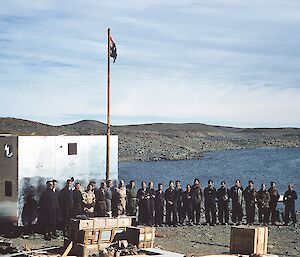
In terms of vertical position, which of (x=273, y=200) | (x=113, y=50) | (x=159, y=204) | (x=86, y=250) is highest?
(x=113, y=50)

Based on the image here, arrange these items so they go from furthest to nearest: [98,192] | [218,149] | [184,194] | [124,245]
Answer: [218,149], [184,194], [98,192], [124,245]

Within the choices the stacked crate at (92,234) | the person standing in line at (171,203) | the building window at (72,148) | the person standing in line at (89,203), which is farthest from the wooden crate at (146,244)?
the building window at (72,148)

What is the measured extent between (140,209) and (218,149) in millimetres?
123570

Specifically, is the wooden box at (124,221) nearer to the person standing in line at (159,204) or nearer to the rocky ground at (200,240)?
the rocky ground at (200,240)

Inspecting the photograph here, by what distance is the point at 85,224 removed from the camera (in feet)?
49.9

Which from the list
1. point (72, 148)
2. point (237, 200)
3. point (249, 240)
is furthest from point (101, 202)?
point (249, 240)

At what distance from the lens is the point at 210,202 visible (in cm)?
2097

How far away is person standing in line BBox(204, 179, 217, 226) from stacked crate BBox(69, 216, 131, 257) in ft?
18.8

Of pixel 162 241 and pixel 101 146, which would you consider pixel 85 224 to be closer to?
pixel 162 241

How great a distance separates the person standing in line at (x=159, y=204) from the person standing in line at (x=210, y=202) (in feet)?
4.61

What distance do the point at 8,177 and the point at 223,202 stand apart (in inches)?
267

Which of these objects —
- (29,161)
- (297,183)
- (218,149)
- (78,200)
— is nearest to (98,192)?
(78,200)

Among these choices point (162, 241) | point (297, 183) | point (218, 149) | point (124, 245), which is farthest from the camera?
point (218, 149)

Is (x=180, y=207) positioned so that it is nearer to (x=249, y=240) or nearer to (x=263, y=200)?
(x=263, y=200)
